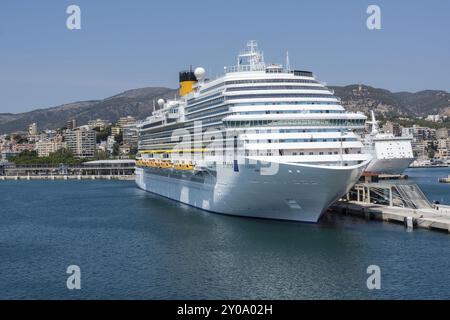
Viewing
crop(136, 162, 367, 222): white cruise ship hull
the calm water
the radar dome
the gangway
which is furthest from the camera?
the radar dome

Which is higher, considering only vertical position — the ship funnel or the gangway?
the ship funnel

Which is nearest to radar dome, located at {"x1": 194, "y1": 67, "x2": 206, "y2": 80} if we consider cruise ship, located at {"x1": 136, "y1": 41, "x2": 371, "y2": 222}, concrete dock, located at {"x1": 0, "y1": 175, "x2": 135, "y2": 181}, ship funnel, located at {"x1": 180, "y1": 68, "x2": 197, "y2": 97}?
ship funnel, located at {"x1": 180, "y1": 68, "x2": 197, "y2": 97}

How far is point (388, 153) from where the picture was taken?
85062 mm

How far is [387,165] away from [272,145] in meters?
52.8

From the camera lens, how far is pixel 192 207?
52562 mm

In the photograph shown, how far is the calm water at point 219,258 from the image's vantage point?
82.4 feet

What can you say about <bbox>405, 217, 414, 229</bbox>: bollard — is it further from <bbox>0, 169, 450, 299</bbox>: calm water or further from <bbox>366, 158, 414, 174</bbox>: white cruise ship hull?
<bbox>366, 158, 414, 174</bbox>: white cruise ship hull

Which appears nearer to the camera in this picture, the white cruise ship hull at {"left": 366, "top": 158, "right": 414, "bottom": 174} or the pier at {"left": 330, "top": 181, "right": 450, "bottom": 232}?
the pier at {"left": 330, "top": 181, "right": 450, "bottom": 232}

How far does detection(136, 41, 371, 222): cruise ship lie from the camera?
3662 cm

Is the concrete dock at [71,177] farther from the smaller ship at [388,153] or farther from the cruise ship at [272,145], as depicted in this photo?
the cruise ship at [272,145]

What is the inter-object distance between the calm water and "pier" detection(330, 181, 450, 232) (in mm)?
1200

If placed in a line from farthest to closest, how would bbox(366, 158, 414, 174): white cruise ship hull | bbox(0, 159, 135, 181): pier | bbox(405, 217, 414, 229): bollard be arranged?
bbox(0, 159, 135, 181): pier < bbox(366, 158, 414, 174): white cruise ship hull < bbox(405, 217, 414, 229): bollard
